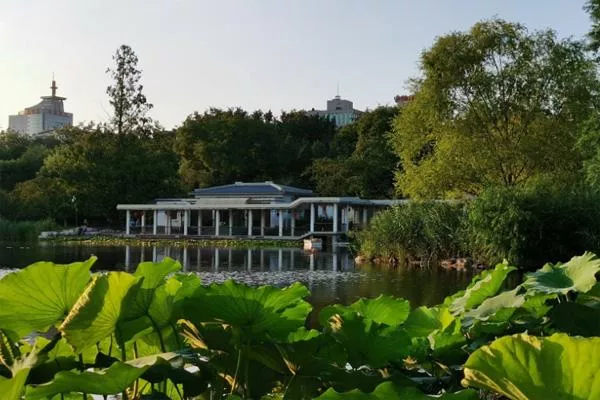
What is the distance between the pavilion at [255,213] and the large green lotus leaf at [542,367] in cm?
2823

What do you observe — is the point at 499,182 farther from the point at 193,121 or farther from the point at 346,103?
the point at 346,103

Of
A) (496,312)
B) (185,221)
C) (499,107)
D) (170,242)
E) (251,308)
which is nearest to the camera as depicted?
(251,308)

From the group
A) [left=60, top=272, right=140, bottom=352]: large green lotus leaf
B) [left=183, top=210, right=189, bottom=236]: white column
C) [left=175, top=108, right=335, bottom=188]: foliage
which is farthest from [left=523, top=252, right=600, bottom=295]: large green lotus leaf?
[left=175, top=108, right=335, bottom=188]: foliage

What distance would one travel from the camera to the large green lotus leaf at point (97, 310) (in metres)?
1.01

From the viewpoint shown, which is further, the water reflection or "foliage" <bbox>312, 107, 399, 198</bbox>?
"foliage" <bbox>312, 107, 399, 198</bbox>

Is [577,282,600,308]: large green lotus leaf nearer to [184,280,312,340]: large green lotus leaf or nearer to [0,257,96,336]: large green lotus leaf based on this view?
[184,280,312,340]: large green lotus leaf

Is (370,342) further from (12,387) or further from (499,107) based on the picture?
(499,107)

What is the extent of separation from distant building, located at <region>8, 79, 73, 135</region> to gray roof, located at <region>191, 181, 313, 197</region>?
6451 cm

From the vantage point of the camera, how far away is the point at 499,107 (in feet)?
71.0

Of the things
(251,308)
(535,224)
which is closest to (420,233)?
(535,224)

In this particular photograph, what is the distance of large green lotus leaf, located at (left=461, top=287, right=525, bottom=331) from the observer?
151 centimetres

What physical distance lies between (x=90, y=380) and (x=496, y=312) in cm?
97

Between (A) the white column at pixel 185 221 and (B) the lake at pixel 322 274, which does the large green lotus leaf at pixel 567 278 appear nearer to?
(B) the lake at pixel 322 274

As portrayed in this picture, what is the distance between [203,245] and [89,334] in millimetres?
27821
